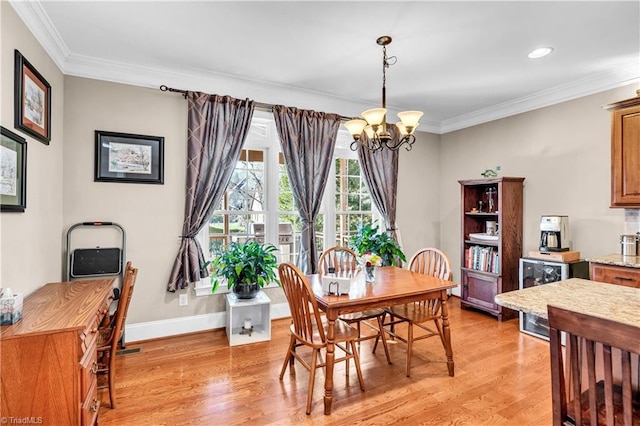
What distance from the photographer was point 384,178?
15.0 feet

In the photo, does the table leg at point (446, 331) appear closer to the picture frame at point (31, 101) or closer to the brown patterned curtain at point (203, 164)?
the brown patterned curtain at point (203, 164)

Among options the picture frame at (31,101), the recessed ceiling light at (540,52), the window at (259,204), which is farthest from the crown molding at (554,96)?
the picture frame at (31,101)

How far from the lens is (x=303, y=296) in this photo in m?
2.19

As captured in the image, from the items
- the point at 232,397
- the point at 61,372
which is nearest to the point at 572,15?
the point at 232,397

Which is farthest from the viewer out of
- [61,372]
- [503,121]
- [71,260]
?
[503,121]

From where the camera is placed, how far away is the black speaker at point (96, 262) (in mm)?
2984

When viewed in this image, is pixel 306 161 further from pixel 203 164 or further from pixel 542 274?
pixel 542 274

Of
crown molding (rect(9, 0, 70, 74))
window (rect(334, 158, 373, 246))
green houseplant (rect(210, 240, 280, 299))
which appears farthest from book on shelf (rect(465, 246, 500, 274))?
crown molding (rect(9, 0, 70, 74))

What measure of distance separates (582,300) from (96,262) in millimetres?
3634

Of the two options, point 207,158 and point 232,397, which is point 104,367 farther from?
point 207,158

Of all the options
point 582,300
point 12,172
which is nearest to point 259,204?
point 12,172

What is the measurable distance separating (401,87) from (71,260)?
3.78m

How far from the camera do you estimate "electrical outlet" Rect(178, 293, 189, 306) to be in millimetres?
3479

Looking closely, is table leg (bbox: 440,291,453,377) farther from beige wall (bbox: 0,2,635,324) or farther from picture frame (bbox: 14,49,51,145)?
picture frame (bbox: 14,49,51,145)
